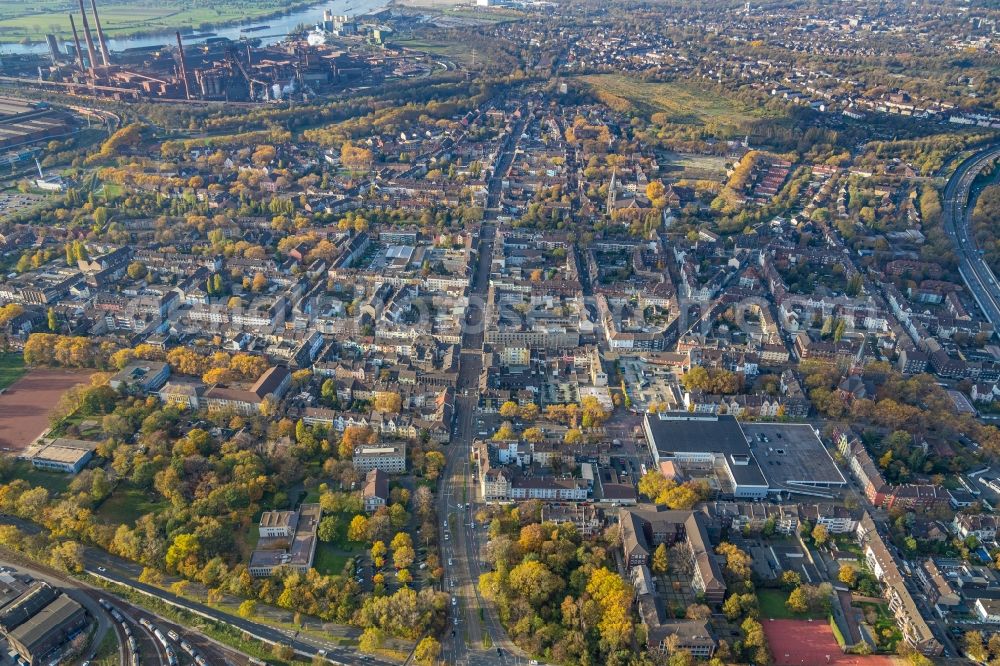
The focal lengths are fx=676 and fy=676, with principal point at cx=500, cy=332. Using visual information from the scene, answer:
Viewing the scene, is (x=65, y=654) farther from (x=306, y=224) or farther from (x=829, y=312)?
(x=829, y=312)

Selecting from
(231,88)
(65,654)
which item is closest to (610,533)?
(65,654)

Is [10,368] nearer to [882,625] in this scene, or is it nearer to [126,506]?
[126,506]

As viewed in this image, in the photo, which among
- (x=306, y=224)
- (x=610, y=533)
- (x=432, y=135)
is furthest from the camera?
(x=432, y=135)

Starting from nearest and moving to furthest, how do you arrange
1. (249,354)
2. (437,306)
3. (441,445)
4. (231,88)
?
(441,445) < (249,354) < (437,306) < (231,88)

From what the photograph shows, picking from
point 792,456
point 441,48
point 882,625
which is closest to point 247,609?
point 882,625

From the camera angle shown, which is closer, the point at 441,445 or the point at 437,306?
the point at 441,445

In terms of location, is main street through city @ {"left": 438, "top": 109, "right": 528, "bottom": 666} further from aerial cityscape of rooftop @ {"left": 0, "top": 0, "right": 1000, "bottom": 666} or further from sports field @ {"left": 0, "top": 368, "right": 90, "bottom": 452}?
sports field @ {"left": 0, "top": 368, "right": 90, "bottom": 452}

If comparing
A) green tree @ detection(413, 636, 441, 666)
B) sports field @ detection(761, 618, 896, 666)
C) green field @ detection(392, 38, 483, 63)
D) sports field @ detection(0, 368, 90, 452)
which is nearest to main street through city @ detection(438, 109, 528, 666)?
green tree @ detection(413, 636, 441, 666)

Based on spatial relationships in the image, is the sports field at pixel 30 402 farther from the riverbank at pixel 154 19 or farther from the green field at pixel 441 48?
the riverbank at pixel 154 19
